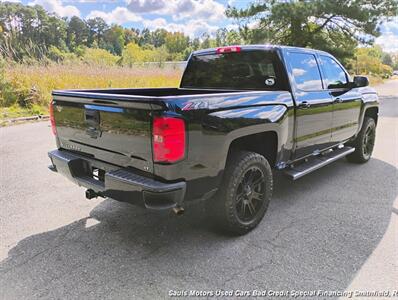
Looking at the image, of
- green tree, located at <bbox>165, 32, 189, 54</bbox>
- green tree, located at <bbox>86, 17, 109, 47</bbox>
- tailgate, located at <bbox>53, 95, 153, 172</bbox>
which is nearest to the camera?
tailgate, located at <bbox>53, 95, 153, 172</bbox>

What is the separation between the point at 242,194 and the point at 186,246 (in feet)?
2.37

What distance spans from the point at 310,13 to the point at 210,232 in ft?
62.8

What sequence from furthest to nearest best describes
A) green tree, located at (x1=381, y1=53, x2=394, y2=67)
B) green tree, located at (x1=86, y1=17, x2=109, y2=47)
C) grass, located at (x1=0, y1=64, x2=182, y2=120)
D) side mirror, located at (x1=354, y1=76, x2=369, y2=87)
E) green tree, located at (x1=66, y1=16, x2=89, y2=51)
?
green tree, located at (x1=381, y1=53, x2=394, y2=67) < green tree, located at (x1=86, y1=17, x2=109, y2=47) < green tree, located at (x1=66, y1=16, x2=89, y2=51) < grass, located at (x1=0, y1=64, x2=182, y2=120) < side mirror, located at (x1=354, y1=76, x2=369, y2=87)

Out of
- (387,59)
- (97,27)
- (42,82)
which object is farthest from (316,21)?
(387,59)

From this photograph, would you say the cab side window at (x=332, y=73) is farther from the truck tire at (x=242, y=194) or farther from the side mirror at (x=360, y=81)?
the truck tire at (x=242, y=194)

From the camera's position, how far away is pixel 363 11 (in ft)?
62.4

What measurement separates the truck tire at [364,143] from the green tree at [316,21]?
1529 cm

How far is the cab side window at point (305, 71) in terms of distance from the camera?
3779 millimetres

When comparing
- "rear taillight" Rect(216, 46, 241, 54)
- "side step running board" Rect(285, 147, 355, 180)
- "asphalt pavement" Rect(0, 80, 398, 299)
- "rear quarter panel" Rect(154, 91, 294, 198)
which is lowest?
"asphalt pavement" Rect(0, 80, 398, 299)

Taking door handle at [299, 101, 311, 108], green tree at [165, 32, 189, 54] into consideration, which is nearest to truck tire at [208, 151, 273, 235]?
door handle at [299, 101, 311, 108]

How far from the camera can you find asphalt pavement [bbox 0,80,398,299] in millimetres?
2406

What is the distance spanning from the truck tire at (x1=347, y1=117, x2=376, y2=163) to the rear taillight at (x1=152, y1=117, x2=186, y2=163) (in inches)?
160

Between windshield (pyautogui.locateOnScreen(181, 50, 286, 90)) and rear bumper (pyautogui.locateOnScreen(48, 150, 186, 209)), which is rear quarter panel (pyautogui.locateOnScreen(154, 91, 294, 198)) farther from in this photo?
windshield (pyautogui.locateOnScreen(181, 50, 286, 90))

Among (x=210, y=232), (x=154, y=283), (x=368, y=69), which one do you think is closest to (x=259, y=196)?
(x=210, y=232)
